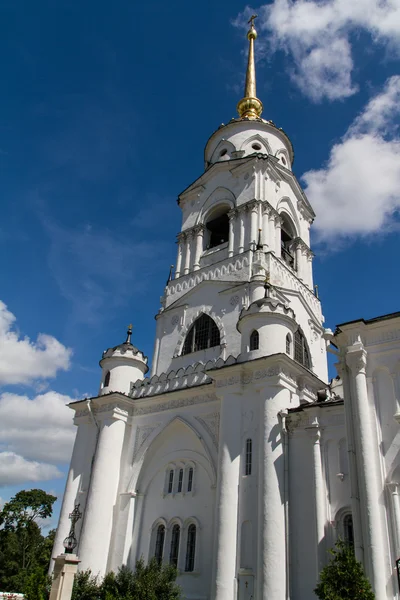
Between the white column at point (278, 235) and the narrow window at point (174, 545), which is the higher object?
the white column at point (278, 235)

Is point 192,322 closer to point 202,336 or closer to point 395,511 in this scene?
point 202,336

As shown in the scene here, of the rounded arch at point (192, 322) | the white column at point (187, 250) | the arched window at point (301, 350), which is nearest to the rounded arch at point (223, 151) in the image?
the white column at point (187, 250)

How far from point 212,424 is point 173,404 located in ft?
7.88

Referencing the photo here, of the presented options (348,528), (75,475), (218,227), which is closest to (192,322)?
(218,227)

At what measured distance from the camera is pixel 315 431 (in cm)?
1639

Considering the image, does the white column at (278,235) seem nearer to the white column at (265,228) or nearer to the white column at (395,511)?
the white column at (265,228)

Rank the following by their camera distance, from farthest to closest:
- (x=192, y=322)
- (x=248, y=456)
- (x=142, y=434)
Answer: (x=192, y=322), (x=142, y=434), (x=248, y=456)

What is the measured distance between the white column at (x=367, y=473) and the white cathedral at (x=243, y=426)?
0.11 ft

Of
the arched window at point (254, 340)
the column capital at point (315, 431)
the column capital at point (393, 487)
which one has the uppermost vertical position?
the arched window at point (254, 340)

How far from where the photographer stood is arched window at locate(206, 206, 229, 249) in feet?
96.3

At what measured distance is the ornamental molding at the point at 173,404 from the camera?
2006cm

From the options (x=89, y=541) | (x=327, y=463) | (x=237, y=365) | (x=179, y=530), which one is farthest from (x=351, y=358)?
(x=89, y=541)

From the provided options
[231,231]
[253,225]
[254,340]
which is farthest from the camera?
[231,231]

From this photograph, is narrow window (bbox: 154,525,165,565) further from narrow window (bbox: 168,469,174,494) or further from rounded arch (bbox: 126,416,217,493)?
rounded arch (bbox: 126,416,217,493)
